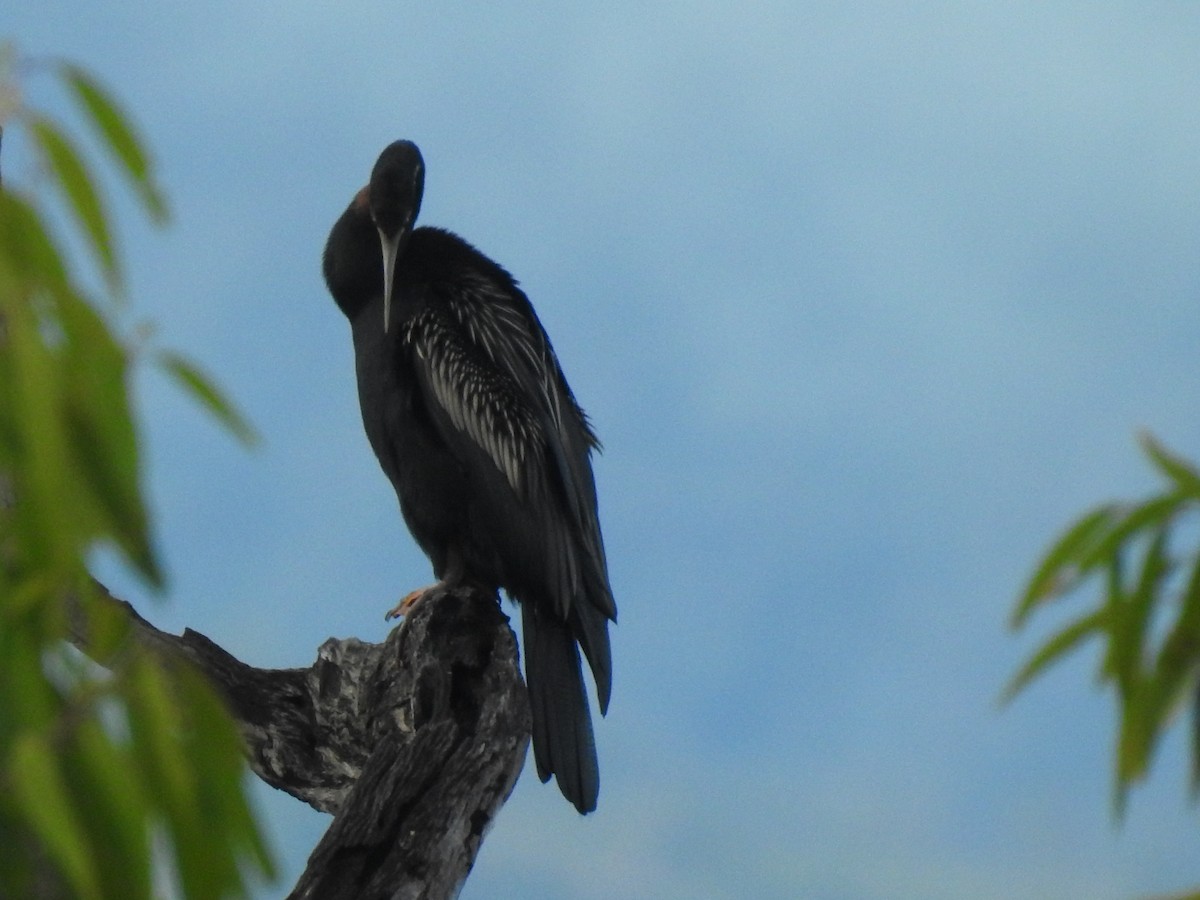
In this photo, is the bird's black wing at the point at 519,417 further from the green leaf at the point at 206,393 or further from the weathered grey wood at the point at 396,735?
the green leaf at the point at 206,393

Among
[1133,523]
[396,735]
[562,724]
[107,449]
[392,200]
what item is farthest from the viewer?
[392,200]

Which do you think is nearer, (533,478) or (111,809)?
(111,809)

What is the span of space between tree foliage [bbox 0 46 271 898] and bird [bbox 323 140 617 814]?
219 cm

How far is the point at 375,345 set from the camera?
4.08 m

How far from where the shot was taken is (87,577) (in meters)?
1.37

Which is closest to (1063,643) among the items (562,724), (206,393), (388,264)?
(206,393)

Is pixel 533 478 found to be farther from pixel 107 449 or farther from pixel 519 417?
pixel 107 449

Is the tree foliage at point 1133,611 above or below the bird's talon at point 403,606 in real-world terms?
below

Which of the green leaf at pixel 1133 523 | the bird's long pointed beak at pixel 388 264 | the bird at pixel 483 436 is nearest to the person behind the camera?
the green leaf at pixel 1133 523

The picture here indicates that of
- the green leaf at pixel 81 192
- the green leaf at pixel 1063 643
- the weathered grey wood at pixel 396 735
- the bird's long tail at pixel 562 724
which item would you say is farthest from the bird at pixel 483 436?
the green leaf at pixel 81 192

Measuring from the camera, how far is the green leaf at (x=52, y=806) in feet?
3.76

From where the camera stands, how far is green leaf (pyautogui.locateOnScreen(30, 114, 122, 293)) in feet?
4.29

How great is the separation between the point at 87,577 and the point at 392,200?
2.90 m

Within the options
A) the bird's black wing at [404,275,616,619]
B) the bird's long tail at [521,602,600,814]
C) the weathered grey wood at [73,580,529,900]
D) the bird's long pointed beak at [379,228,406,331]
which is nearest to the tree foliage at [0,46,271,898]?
the weathered grey wood at [73,580,529,900]
